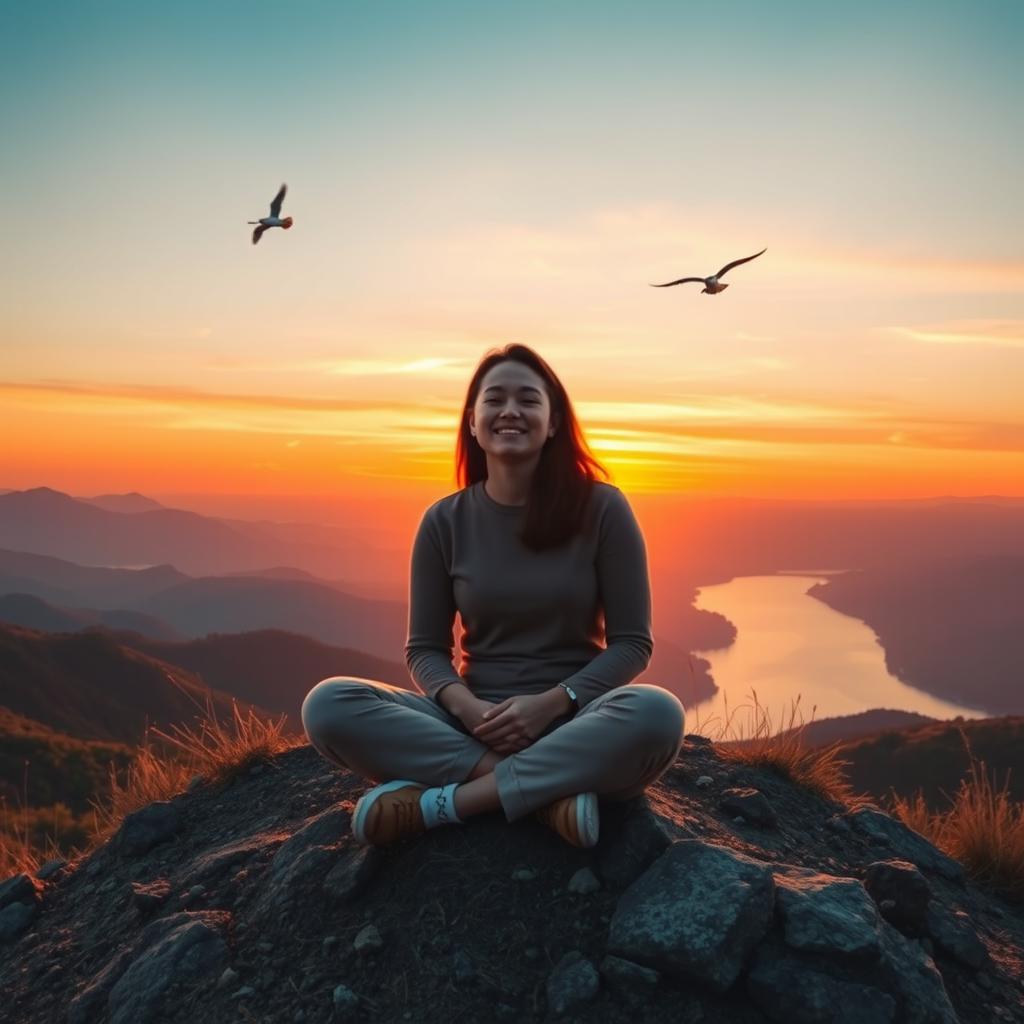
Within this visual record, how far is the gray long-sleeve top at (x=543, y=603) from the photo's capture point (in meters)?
4.38

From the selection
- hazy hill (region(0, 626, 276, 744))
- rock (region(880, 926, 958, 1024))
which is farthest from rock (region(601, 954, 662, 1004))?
hazy hill (region(0, 626, 276, 744))

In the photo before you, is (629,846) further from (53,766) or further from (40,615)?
(40,615)

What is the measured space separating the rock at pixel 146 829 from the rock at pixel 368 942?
2.46m

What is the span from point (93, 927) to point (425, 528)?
2891 millimetres

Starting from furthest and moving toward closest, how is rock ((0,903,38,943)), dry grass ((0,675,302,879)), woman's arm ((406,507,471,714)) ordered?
1. dry grass ((0,675,302,879))
2. rock ((0,903,38,943))
3. woman's arm ((406,507,471,714))

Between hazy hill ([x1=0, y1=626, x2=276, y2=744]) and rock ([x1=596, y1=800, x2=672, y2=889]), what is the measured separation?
48506mm

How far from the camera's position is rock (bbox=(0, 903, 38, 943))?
4.83 m

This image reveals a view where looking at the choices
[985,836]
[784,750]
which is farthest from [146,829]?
[985,836]

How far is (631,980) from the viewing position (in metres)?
3.28

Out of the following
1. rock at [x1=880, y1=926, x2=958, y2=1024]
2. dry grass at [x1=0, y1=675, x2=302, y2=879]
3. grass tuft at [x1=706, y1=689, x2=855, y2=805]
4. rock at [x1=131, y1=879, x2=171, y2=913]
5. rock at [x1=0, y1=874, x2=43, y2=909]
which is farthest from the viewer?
dry grass at [x1=0, y1=675, x2=302, y2=879]

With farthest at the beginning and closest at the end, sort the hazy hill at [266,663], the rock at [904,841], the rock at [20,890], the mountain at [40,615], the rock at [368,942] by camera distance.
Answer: the mountain at [40,615] → the hazy hill at [266,663] → the rock at [904,841] → the rock at [20,890] → the rock at [368,942]

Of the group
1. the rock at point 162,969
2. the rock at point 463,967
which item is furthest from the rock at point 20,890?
the rock at point 463,967

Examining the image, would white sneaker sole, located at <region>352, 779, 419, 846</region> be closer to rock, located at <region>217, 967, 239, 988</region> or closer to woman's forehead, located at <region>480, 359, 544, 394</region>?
rock, located at <region>217, 967, 239, 988</region>

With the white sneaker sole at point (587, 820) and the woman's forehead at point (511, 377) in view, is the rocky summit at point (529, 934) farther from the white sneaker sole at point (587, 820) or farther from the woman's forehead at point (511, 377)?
the woman's forehead at point (511, 377)
